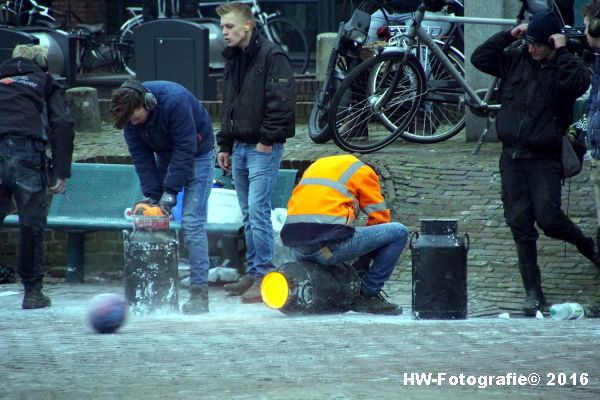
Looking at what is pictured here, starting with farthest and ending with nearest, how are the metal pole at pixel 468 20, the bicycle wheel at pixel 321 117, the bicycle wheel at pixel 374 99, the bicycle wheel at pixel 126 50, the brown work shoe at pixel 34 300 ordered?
the bicycle wheel at pixel 126 50 → the metal pole at pixel 468 20 → the bicycle wheel at pixel 321 117 → the bicycle wheel at pixel 374 99 → the brown work shoe at pixel 34 300

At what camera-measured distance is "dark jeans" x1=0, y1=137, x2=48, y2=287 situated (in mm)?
9305

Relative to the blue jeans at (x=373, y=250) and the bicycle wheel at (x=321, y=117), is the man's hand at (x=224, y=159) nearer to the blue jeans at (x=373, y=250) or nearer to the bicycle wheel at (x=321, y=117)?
the blue jeans at (x=373, y=250)

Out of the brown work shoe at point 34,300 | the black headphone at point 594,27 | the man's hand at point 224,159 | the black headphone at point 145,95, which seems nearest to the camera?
the black headphone at point 145,95

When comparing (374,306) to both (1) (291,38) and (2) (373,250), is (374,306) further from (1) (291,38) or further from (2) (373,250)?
(1) (291,38)

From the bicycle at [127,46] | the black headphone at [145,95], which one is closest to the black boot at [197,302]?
the black headphone at [145,95]

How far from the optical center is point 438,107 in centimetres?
1291

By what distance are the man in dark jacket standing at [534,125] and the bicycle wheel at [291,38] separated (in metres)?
8.30

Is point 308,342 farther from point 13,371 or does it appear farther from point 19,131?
point 19,131

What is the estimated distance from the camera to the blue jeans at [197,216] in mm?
9180

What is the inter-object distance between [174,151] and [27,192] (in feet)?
3.69

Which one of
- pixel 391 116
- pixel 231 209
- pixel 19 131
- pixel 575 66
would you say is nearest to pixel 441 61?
pixel 391 116

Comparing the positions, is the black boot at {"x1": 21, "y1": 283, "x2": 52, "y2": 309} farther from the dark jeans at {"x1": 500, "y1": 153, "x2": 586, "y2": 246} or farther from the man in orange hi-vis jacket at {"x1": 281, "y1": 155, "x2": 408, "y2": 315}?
the dark jeans at {"x1": 500, "y1": 153, "x2": 586, "y2": 246}

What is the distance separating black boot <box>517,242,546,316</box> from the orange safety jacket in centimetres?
109

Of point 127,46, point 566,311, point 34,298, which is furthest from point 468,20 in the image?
point 127,46
